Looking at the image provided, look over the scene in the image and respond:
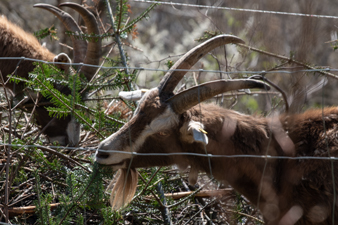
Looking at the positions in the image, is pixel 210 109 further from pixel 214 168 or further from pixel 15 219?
pixel 15 219

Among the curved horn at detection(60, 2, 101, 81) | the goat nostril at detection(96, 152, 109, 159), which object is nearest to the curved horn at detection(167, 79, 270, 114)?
the goat nostril at detection(96, 152, 109, 159)

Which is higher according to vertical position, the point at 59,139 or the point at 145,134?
the point at 145,134

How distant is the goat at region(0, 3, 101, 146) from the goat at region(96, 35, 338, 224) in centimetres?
213

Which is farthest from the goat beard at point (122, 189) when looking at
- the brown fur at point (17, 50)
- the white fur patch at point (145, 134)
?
the brown fur at point (17, 50)

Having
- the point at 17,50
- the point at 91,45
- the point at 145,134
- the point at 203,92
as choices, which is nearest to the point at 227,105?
the point at 91,45

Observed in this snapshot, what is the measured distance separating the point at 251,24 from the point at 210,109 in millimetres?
Result: 2567

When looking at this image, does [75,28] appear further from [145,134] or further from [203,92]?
[203,92]

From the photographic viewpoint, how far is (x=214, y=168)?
359 cm

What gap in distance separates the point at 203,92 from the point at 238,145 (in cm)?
61

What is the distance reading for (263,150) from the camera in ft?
11.5

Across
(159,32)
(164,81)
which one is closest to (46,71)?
(164,81)

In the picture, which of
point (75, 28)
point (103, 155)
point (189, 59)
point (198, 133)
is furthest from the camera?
point (75, 28)

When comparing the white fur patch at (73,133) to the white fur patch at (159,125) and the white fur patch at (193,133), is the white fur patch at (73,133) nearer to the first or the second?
the white fur patch at (159,125)

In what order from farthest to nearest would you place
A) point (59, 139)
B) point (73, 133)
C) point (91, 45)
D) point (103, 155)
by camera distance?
1. point (91, 45)
2. point (59, 139)
3. point (73, 133)
4. point (103, 155)
